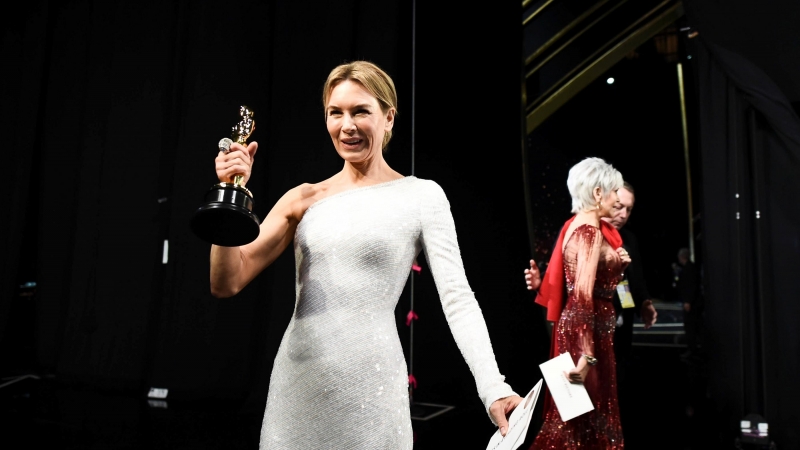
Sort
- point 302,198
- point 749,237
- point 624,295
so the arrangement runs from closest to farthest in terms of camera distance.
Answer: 1. point 302,198
2. point 624,295
3. point 749,237

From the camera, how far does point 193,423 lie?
14.4 ft

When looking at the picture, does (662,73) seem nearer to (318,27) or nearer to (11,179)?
(318,27)

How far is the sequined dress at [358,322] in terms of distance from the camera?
4.26ft

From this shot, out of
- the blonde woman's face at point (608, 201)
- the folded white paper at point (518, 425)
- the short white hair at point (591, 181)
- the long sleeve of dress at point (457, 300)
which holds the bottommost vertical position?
the folded white paper at point (518, 425)

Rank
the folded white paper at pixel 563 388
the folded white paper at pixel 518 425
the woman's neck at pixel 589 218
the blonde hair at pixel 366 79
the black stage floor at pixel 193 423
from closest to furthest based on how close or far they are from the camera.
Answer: the folded white paper at pixel 518 425, the blonde hair at pixel 366 79, the folded white paper at pixel 563 388, the woman's neck at pixel 589 218, the black stage floor at pixel 193 423

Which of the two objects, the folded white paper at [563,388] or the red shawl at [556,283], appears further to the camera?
the red shawl at [556,283]

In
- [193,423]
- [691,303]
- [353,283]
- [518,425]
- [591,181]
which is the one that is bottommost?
[193,423]

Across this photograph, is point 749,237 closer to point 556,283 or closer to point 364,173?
point 556,283

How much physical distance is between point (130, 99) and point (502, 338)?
12.3 ft

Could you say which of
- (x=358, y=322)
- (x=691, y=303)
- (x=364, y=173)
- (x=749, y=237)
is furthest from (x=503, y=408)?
(x=691, y=303)

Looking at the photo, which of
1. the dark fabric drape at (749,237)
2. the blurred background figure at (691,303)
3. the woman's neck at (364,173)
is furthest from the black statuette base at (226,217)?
the blurred background figure at (691,303)

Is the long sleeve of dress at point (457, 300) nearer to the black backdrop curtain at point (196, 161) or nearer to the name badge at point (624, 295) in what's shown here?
the name badge at point (624, 295)

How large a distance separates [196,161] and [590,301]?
323 centimetres

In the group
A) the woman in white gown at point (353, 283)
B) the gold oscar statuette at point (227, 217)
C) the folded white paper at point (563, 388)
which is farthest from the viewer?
the folded white paper at point (563, 388)
